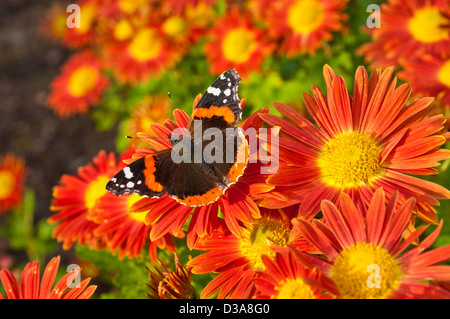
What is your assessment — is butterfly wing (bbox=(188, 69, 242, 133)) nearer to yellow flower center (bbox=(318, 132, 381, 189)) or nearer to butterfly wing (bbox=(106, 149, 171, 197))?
butterfly wing (bbox=(106, 149, 171, 197))

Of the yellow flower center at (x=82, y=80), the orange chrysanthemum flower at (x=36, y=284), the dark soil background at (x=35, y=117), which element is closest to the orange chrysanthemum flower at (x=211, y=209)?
the orange chrysanthemum flower at (x=36, y=284)

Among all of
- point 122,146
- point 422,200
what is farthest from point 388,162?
point 122,146

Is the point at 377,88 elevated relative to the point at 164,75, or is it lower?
Result: lower

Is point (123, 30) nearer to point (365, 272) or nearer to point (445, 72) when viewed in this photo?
point (445, 72)

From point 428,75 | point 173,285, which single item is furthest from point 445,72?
point 173,285

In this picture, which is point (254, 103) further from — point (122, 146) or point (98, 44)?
point (98, 44)

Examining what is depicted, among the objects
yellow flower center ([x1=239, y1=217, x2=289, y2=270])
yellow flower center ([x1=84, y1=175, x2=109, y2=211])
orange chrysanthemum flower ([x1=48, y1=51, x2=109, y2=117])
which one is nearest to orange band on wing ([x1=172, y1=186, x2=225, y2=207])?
yellow flower center ([x1=239, y1=217, x2=289, y2=270])
